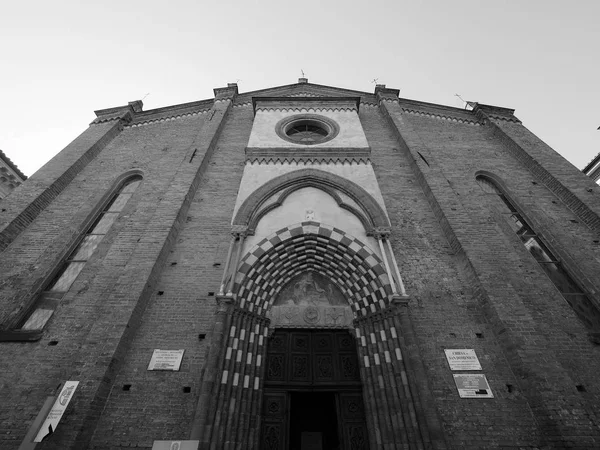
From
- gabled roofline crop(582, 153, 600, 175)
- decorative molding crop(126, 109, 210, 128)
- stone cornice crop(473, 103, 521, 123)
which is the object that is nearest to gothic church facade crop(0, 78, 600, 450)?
stone cornice crop(473, 103, 521, 123)

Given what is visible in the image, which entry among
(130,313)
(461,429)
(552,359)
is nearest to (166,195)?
(130,313)

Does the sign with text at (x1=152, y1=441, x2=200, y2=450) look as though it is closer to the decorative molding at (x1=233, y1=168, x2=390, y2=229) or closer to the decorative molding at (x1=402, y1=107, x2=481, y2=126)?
the decorative molding at (x1=233, y1=168, x2=390, y2=229)

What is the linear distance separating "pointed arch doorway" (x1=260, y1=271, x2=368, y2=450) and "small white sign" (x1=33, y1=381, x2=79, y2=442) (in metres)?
2.91

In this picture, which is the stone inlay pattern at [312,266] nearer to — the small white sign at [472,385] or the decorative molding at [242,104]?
the small white sign at [472,385]

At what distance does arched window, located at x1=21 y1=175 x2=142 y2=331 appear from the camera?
5699mm

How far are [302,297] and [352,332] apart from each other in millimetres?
1257

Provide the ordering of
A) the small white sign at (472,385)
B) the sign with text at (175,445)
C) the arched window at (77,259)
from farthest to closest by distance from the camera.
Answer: the arched window at (77,259)
the small white sign at (472,385)
the sign with text at (175,445)

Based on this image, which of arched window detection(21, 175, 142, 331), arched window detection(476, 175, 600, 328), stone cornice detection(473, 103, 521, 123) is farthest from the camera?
stone cornice detection(473, 103, 521, 123)

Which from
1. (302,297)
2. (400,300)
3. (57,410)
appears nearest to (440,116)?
(400,300)

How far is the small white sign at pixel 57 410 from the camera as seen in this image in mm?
3758

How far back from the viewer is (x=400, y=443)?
4348 millimetres

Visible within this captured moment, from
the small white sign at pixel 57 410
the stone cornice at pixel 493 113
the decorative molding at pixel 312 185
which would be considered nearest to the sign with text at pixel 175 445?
the small white sign at pixel 57 410

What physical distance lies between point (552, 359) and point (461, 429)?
1854 millimetres

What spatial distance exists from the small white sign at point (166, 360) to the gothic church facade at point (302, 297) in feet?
0.12
